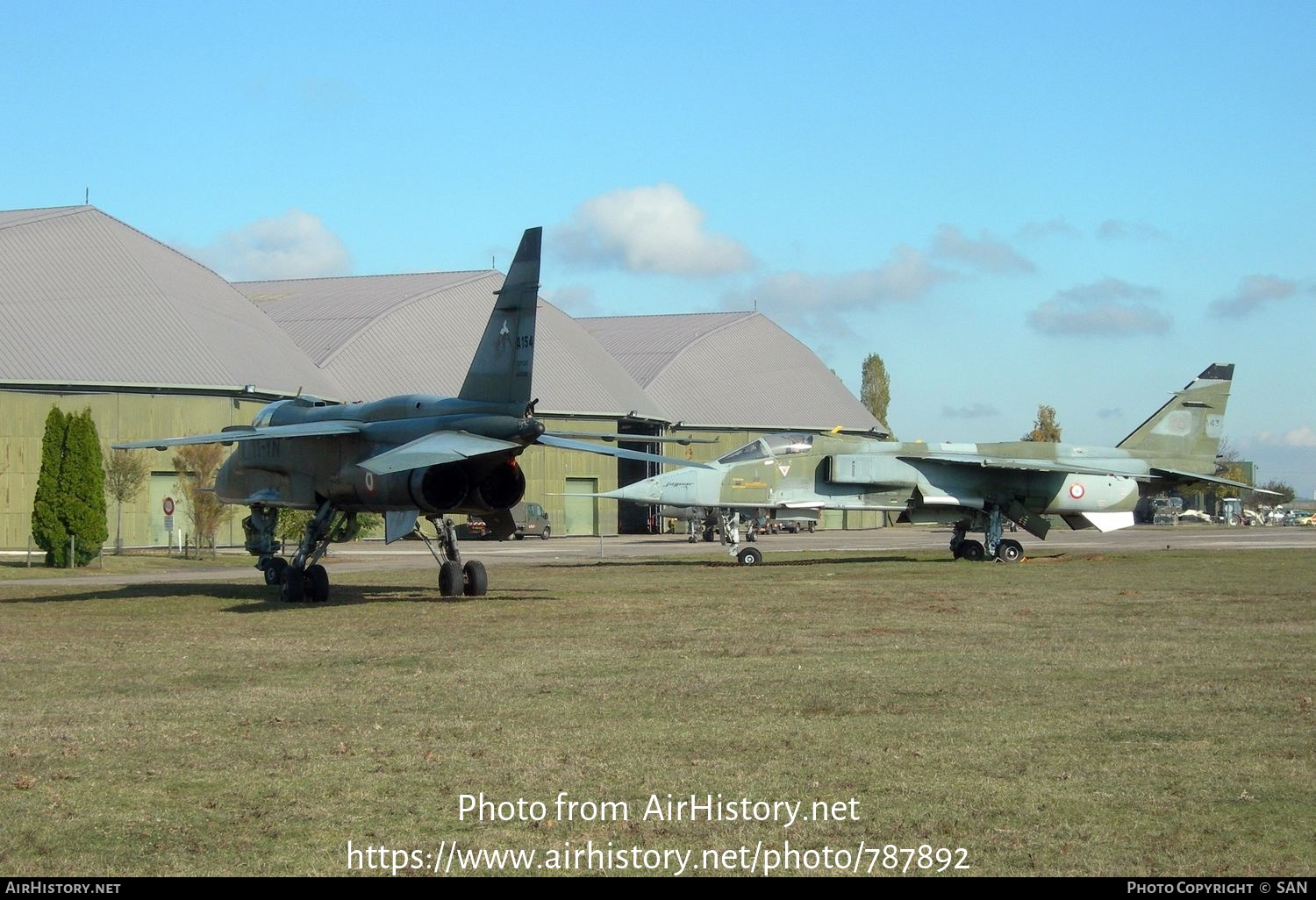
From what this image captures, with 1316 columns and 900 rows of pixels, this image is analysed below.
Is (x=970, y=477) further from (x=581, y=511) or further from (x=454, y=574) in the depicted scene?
(x=581, y=511)

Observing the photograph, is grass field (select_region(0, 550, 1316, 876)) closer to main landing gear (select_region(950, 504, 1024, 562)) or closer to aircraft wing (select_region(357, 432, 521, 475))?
aircraft wing (select_region(357, 432, 521, 475))

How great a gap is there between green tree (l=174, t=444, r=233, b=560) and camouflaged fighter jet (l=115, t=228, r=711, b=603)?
20538 millimetres

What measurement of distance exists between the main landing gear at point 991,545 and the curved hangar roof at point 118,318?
103 ft

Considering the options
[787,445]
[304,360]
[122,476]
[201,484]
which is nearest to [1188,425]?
[787,445]

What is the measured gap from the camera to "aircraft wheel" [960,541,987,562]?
108 feet

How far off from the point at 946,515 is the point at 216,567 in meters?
19.0

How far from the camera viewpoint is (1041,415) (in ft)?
392

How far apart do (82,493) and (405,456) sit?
74.0ft

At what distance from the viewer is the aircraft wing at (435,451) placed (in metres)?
18.2

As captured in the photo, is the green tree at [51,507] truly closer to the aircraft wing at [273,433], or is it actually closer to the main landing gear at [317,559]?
the main landing gear at [317,559]

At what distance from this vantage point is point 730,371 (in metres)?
84.1

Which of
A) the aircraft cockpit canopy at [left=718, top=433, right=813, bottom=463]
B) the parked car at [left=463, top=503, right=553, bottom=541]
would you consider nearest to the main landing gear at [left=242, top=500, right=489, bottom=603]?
the aircraft cockpit canopy at [left=718, top=433, right=813, bottom=463]
